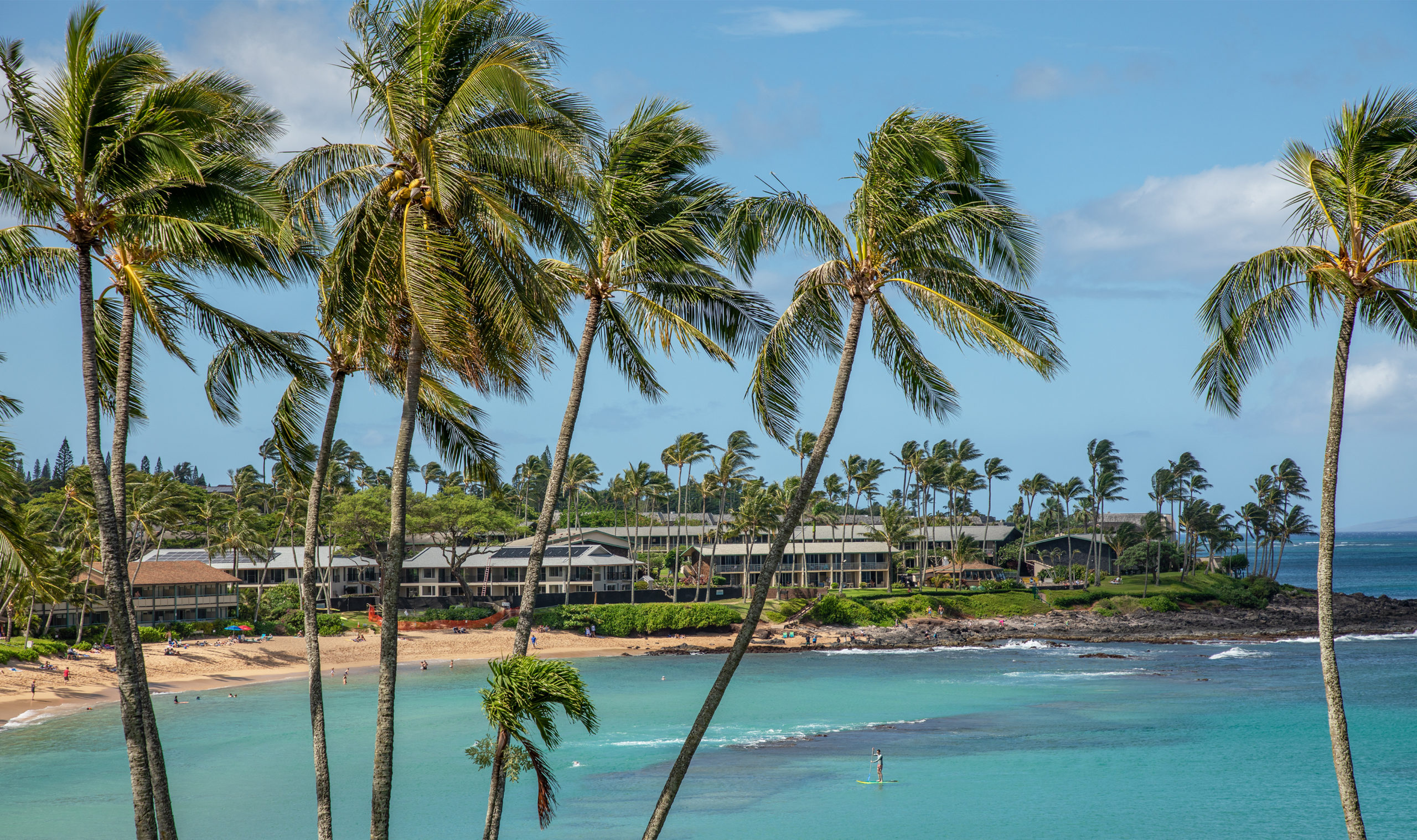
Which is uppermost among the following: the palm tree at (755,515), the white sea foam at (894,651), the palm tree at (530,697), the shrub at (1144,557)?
the palm tree at (755,515)

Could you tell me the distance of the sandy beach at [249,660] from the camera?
152 feet

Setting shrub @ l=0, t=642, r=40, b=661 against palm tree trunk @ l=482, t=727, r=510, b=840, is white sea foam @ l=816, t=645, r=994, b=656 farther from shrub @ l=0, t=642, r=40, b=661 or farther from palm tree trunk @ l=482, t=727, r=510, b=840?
palm tree trunk @ l=482, t=727, r=510, b=840

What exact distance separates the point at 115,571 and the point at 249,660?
174 ft

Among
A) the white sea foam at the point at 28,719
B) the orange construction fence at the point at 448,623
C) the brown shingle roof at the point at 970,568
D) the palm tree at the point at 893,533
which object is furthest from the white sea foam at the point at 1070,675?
the white sea foam at the point at 28,719

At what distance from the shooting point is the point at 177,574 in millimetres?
62531

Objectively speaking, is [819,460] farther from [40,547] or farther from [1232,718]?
[1232,718]

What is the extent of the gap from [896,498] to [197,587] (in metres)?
76.7

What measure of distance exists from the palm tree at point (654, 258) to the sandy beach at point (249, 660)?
41.3 metres

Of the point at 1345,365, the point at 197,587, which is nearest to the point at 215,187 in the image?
the point at 1345,365

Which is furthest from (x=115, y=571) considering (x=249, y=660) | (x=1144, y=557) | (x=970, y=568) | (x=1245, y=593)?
(x=1144, y=557)

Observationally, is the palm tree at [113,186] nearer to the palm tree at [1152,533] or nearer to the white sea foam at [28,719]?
the white sea foam at [28,719]

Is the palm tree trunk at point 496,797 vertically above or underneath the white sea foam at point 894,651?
above

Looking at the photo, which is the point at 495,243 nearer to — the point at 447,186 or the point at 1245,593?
the point at 447,186

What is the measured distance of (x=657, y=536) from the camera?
104m
